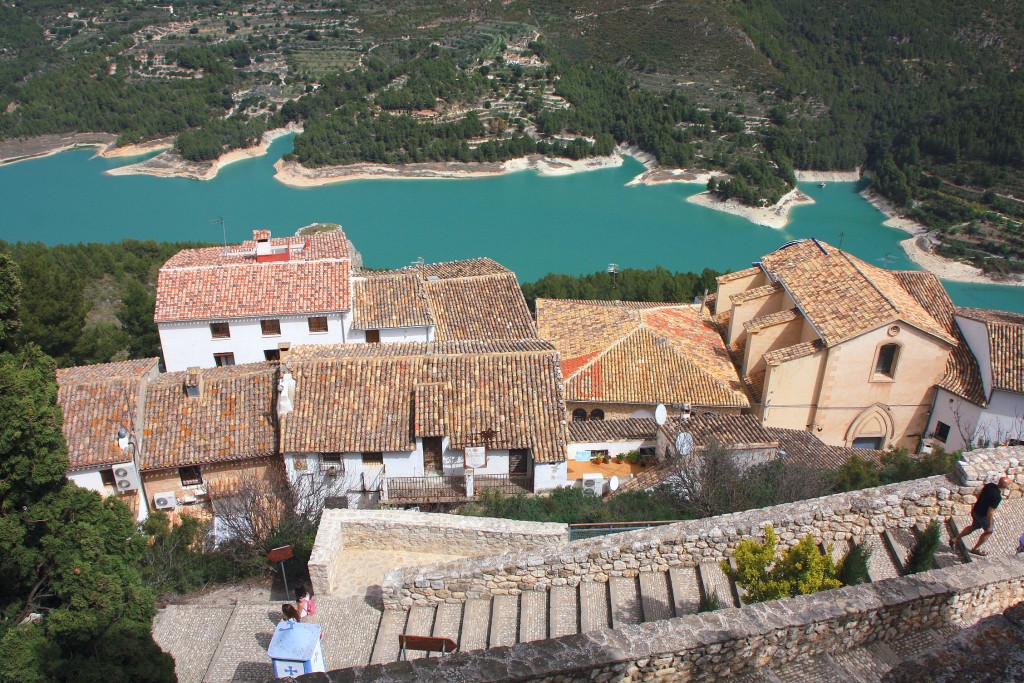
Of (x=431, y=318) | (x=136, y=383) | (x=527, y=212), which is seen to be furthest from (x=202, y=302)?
(x=527, y=212)

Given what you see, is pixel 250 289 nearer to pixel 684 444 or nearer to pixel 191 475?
pixel 191 475

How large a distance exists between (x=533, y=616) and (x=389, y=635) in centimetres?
206

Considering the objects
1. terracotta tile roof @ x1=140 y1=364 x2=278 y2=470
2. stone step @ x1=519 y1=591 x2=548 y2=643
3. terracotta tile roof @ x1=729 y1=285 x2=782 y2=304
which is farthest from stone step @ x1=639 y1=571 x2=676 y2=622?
terracotta tile roof @ x1=729 y1=285 x2=782 y2=304

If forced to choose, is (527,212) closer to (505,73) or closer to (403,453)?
(505,73)

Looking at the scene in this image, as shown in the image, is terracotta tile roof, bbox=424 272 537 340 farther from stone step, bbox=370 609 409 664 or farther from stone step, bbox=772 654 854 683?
stone step, bbox=772 654 854 683

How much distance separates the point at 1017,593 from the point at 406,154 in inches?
3245

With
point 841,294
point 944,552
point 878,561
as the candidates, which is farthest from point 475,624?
point 841,294

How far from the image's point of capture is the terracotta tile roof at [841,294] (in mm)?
21203

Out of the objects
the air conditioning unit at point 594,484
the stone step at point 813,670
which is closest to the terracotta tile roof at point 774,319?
the air conditioning unit at point 594,484

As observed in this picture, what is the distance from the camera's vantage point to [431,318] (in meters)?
24.0

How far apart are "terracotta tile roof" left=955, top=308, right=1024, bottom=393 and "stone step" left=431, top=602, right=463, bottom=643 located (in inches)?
653

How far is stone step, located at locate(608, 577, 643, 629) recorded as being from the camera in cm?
971

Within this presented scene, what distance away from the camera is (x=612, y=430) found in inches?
801

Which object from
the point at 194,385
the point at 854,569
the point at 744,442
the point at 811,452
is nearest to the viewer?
the point at 854,569
